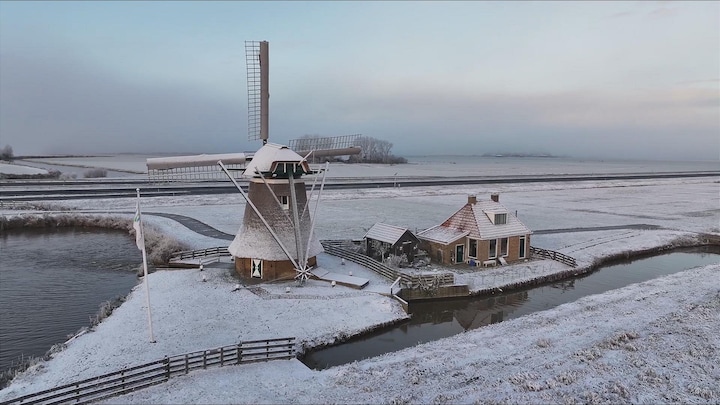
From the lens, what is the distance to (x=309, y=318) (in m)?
18.0

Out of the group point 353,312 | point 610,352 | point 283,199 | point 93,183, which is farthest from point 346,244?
point 93,183

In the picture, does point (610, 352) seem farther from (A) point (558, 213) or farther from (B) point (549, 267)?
(A) point (558, 213)

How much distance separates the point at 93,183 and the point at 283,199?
57.5m

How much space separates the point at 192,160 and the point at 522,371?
55.4 ft

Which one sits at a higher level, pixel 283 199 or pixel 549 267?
pixel 283 199

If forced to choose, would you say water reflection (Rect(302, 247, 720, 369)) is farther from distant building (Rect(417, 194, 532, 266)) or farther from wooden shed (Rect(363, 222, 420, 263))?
wooden shed (Rect(363, 222, 420, 263))

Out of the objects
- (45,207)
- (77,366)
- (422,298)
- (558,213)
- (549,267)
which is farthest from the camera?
(558,213)

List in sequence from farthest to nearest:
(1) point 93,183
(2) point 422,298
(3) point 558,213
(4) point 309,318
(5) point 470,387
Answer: (1) point 93,183, (3) point 558,213, (2) point 422,298, (4) point 309,318, (5) point 470,387

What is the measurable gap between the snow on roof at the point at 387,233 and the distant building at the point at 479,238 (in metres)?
2.37

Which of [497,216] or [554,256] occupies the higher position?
[497,216]

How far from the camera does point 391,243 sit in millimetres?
25750

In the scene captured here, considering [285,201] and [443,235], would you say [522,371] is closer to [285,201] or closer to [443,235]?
[285,201]

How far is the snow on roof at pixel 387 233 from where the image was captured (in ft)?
85.1

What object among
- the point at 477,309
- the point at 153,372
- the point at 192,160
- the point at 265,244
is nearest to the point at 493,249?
the point at 477,309
